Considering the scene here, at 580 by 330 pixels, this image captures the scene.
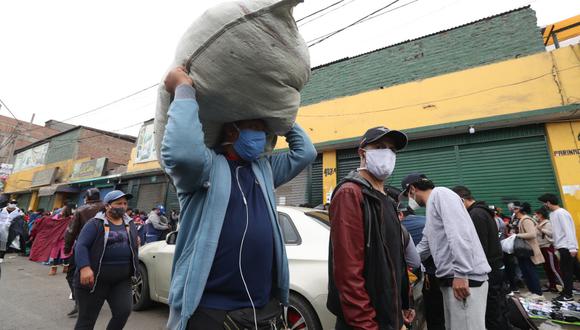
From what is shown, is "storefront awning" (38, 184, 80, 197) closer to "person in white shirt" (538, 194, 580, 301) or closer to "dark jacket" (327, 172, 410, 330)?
"dark jacket" (327, 172, 410, 330)

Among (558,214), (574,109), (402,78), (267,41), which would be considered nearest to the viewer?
(267,41)

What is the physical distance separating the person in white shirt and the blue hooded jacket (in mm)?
6669

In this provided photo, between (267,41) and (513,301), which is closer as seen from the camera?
(267,41)

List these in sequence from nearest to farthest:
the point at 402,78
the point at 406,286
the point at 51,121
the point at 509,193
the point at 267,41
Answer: the point at 267,41 → the point at 406,286 → the point at 509,193 → the point at 402,78 → the point at 51,121

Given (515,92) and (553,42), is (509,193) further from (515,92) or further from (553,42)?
(553,42)

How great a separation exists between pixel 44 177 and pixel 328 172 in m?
24.5

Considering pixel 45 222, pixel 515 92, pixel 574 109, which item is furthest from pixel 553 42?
pixel 45 222

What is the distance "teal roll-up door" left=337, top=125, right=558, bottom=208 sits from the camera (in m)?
7.16

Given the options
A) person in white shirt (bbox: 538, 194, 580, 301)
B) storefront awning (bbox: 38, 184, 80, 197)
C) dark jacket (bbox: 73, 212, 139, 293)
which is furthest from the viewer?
storefront awning (bbox: 38, 184, 80, 197)

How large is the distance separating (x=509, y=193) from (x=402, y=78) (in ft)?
14.7

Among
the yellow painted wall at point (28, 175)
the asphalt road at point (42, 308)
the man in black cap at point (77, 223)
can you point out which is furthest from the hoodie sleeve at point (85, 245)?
the yellow painted wall at point (28, 175)

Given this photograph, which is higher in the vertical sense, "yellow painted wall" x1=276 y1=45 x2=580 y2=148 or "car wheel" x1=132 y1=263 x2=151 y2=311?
"yellow painted wall" x1=276 y1=45 x2=580 y2=148

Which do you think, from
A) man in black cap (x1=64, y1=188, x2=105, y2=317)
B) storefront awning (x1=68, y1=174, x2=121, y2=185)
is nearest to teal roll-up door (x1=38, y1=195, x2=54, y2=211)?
storefront awning (x1=68, y1=174, x2=121, y2=185)

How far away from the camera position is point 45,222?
33.8ft
